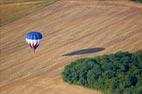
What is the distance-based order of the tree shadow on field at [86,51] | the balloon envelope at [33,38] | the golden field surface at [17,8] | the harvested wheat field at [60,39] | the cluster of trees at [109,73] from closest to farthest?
the cluster of trees at [109,73] → the harvested wheat field at [60,39] → the balloon envelope at [33,38] → the tree shadow on field at [86,51] → the golden field surface at [17,8]

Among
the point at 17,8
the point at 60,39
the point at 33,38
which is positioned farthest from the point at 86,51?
the point at 17,8

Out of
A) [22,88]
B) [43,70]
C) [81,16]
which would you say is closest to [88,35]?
[81,16]

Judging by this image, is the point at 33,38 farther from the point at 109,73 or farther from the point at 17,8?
the point at 17,8

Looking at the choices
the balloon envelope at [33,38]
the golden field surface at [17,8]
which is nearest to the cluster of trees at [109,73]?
the balloon envelope at [33,38]

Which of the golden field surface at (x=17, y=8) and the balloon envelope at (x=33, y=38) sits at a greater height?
the balloon envelope at (x=33, y=38)

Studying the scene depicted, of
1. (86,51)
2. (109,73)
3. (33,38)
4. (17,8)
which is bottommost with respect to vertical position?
(86,51)

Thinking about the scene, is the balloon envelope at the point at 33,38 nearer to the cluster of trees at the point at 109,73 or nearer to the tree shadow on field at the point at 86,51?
the cluster of trees at the point at 109,73

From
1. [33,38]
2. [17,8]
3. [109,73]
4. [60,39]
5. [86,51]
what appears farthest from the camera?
[17,8]
